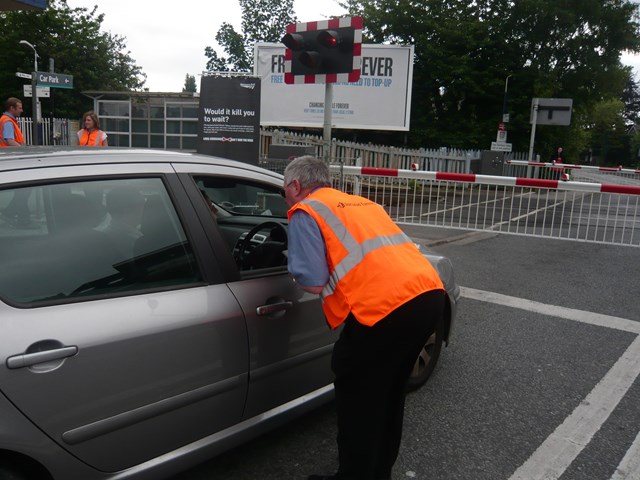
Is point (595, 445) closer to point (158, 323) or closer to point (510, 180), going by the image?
point (158, 323)

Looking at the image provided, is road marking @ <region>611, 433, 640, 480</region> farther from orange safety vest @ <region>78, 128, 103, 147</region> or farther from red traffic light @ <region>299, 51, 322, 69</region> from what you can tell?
orange safety vest @ <region>78, 128, 103, 147</region>

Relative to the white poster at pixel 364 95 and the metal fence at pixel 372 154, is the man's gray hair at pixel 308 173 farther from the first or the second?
the white poster at pixel 364 95

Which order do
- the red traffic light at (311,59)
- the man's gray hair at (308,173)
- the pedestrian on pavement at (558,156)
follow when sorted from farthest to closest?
1. the pedestrian on pavement at (558,156)
2. the red traffic light at (311,59)
3. the man's gray hair at (308,173)

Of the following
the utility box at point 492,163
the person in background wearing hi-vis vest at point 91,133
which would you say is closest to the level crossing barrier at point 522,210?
the person in background wearing hi-vis vest at point 91,133

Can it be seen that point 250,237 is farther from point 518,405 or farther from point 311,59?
point 311,59

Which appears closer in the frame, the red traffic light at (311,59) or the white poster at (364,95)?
the red traffic light at (311,59)

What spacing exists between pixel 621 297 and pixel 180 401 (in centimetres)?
532

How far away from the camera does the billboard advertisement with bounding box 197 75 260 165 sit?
9.49m

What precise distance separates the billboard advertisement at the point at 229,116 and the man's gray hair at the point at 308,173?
23.4 ft

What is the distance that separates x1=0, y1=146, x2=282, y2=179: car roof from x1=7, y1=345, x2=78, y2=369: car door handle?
66 centimetres

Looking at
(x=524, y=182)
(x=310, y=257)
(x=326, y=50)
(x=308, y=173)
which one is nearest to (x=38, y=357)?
(x=310, y=257)

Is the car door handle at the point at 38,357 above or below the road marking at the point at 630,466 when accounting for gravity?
above

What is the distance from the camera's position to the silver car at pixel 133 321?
1.83 m

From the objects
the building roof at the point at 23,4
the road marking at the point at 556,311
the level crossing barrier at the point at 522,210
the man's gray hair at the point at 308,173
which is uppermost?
the building roof at the point at 23,4
